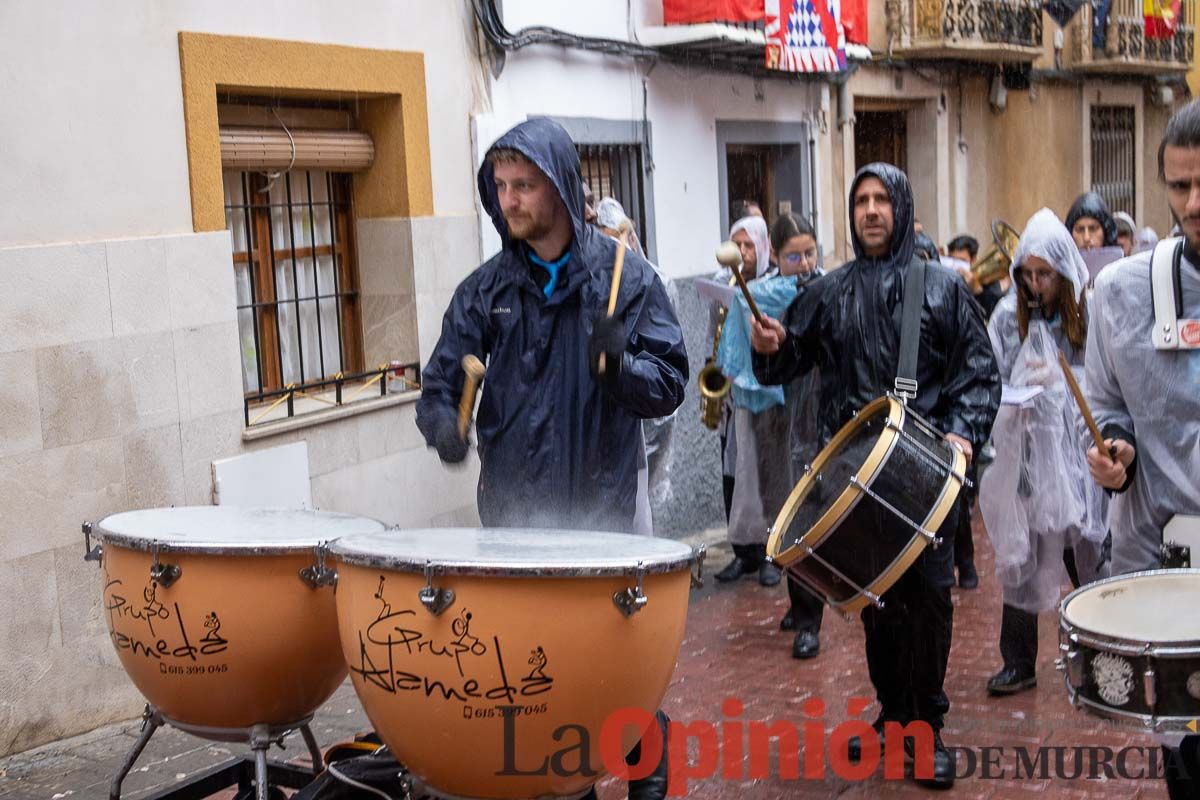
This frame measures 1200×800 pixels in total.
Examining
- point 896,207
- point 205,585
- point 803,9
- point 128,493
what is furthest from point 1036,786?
point 803,9

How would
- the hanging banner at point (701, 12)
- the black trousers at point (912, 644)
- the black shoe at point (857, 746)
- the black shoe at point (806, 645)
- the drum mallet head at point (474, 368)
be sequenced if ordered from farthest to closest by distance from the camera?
the hanging banner at point (701, 12) → the black shoe at point (806, 645) → the black shoe at point (857, 746) → the black trousers at point (912, 644) → the drum mallet head at point (474, 368)

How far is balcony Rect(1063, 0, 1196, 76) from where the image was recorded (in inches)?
777

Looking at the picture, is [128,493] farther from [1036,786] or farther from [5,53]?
[1036,786]

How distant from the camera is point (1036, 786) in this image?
5191 millimetres

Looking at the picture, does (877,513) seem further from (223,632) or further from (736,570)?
(736,570)

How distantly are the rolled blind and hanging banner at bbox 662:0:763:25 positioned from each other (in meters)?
3.19

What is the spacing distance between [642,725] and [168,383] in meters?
3.63

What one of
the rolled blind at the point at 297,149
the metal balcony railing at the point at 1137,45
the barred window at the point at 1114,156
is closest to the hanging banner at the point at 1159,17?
the metal balcony railing at the point at 1137,45

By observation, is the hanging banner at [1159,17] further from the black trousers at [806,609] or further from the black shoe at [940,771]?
the black shoe at [940,771]

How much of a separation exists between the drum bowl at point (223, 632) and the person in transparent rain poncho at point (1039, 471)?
341cm

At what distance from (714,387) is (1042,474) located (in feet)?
9.25

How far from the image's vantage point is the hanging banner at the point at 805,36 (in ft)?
36.9

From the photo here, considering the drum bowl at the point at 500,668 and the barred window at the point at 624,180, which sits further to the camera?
the barred window at the point at 624,180

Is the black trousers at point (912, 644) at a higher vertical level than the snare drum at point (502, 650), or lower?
lower
